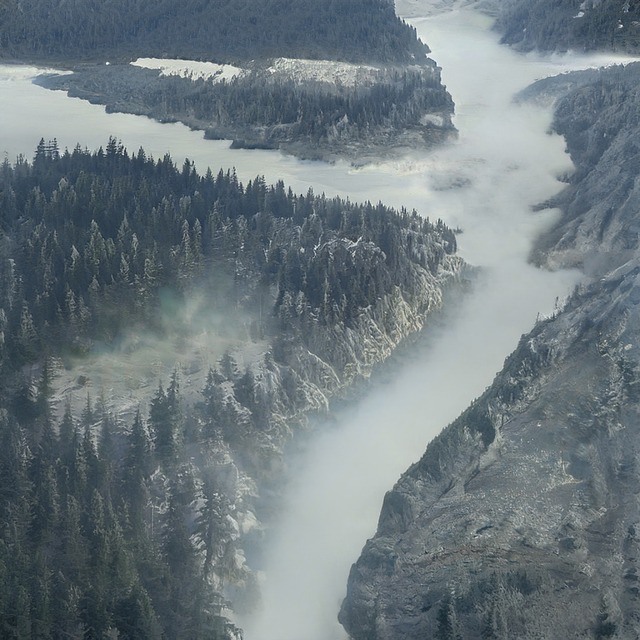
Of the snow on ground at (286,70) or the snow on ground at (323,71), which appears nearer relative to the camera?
the snow on ground at (286,70)

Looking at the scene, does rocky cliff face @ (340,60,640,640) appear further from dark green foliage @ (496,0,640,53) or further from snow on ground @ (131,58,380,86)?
snow on ground @ (131,58,380,86)

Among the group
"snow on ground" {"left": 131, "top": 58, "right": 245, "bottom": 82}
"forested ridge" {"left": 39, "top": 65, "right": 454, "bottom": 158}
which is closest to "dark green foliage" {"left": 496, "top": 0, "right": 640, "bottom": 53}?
"forested ridge" {"left": 39, "top": 65, "right": 454, "bottom": 158}

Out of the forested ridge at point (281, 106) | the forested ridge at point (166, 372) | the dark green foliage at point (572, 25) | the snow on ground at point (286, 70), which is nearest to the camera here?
the forested ridge at point (166, 372)

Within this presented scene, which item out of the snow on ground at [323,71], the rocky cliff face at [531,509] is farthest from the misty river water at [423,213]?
the snow on ground at [323,71]

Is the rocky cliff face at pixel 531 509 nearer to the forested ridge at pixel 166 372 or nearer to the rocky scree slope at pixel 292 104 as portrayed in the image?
the forested ridge at pixel 166 372

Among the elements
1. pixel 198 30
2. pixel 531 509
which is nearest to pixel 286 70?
pixel 198 30
